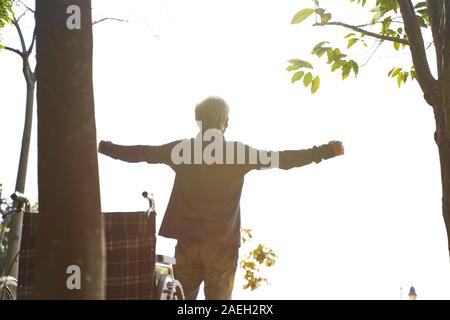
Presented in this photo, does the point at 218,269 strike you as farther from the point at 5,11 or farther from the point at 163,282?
the point at 5,11

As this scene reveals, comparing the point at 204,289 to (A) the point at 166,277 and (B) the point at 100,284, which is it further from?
(B) the point at 100,284

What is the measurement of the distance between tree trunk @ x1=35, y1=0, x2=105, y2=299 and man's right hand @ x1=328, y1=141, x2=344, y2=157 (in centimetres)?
189

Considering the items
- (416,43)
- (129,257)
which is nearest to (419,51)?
(416,43)

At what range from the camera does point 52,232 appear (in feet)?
13.7

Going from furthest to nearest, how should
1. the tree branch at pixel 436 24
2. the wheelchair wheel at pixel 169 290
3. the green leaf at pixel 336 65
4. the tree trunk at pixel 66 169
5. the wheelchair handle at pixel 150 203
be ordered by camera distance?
the green leaf at pixel 336 65 < the tree branch at pixel 436 24 < the wheelchair handle at pixel 150 203 < the wheelchair wheel at pixel 169 290 < the tree trunk at pixel 66 169

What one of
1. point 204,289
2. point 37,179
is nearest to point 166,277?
point 204,289

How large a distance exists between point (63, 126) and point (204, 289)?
161 cm

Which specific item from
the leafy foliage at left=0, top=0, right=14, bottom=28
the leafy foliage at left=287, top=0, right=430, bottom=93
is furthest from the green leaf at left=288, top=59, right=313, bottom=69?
the leafy foliage at left=0, top=0, right=14, bottom=28

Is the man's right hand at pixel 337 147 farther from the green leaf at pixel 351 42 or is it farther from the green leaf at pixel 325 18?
the green leaf at pixel 351 42

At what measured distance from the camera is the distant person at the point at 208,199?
4.98 m

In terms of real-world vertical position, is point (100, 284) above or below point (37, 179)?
below

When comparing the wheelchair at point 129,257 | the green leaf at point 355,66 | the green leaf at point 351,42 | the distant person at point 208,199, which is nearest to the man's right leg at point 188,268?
the distant person at point 208,199

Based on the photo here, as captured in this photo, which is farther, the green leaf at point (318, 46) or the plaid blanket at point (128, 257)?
the green leaf at point (318, 46)

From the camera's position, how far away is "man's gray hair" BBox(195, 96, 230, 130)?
515 cm
